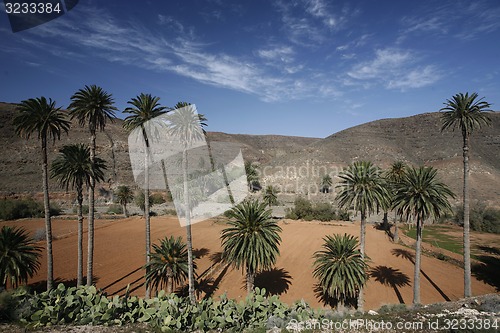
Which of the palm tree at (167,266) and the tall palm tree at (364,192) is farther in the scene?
the tall palm tree at (364,192)

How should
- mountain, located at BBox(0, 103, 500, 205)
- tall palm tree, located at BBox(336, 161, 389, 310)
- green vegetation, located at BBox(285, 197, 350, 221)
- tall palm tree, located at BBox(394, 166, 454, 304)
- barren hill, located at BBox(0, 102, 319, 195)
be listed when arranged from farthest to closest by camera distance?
mountain, located at BBox(0, 103, 500, 205) → barren hill, located at BBox(0, 102, 319, 195) → green vegetation, located at BBox(285, 197, 350, 221) → tall palm tree, located at BBox(336, 161, 389, 310) → tall palm tree, located at BBox(394, 166, 454, 304)

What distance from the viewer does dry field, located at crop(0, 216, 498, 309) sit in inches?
921

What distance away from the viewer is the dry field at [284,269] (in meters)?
23.4

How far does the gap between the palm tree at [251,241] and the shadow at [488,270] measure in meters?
21.1

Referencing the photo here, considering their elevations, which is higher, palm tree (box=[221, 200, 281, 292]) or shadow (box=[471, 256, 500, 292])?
palm tree (box=[221, 200, 281, 292])

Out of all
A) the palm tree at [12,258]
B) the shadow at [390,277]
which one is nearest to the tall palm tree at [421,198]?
the shadow at [390,277]

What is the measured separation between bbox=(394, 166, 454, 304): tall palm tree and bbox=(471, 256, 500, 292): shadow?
11.5 meters

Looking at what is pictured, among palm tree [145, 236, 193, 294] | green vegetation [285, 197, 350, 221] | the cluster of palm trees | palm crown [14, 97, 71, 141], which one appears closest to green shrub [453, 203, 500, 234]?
green vegetation [285, 197, 350, 221]

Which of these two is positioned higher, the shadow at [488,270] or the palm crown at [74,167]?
the palm crown at [74,167]

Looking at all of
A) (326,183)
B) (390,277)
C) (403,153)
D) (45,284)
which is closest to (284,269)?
(390,277)

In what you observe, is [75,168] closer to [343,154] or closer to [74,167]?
[74,167]

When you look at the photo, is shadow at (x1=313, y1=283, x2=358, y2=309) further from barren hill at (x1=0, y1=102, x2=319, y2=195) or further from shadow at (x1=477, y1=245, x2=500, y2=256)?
barren hill at (x1=0, y1=102, x2=319, y2=195)

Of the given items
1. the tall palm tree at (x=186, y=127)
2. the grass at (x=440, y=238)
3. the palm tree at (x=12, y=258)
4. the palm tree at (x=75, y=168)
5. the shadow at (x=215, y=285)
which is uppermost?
the tall palm tree at (x=186, y=127)

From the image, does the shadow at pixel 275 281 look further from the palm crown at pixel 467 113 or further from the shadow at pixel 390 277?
the palm crown at pixel 467 113
